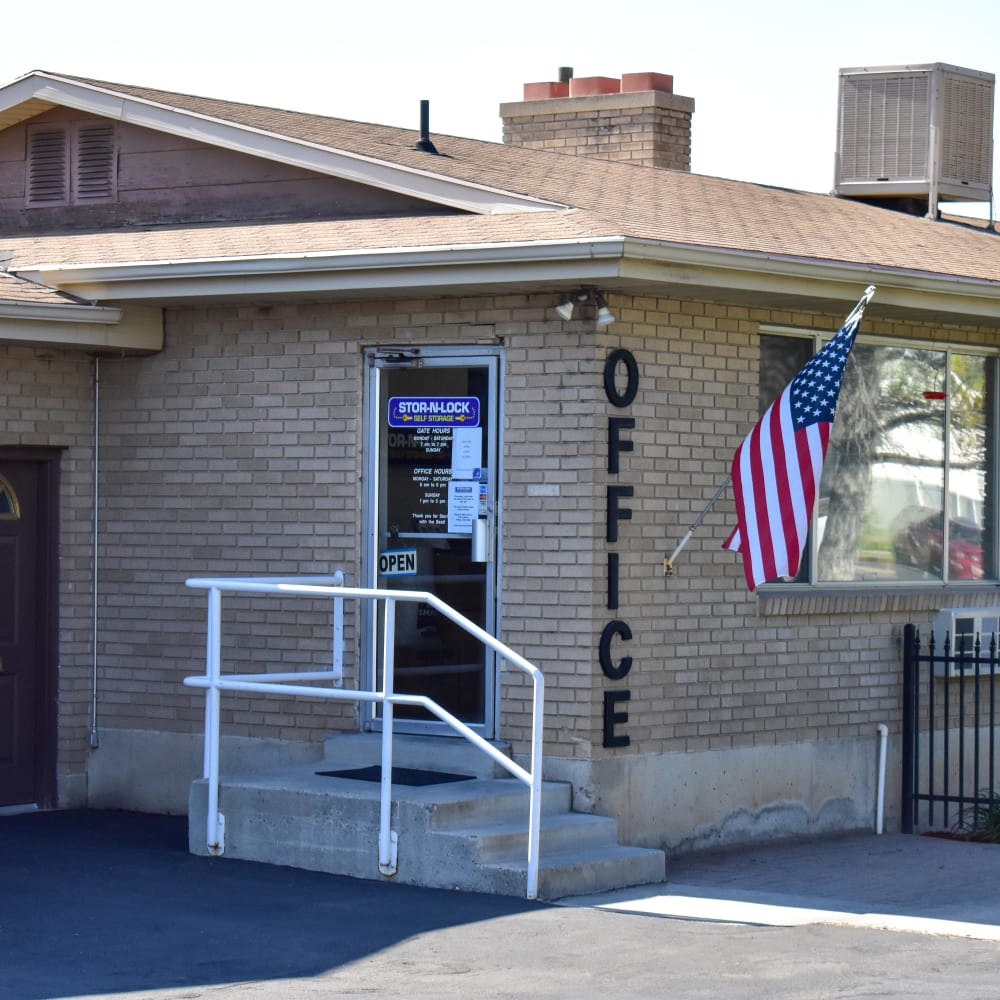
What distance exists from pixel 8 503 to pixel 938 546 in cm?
609

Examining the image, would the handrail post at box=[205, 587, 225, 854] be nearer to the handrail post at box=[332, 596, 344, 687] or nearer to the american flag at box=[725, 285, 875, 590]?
the handrail post at box=[332, 596, 344, 687]

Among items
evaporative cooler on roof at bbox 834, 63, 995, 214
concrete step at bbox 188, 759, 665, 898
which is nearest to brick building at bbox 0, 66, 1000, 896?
concrete step at bbox 188, 759, 665, 898

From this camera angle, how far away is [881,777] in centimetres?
1222

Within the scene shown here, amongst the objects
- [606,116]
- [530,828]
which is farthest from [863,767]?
[606,116]

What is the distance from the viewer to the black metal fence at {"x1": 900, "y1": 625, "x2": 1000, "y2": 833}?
39.7 ft

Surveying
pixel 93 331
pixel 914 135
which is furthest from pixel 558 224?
pixel 914 135

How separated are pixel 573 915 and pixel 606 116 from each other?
398 inches

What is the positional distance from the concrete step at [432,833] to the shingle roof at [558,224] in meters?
2.96

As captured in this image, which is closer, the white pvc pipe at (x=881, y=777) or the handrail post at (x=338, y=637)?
the handrail post at (x=338, y=637)

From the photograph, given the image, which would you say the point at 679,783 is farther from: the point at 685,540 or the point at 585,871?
the point at 585,871

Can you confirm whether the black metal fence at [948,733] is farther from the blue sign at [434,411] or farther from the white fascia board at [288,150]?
the white fascia board at [288,150]

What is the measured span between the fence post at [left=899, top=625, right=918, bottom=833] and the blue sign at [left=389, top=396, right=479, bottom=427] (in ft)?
10.9

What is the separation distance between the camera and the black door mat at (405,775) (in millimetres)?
10359

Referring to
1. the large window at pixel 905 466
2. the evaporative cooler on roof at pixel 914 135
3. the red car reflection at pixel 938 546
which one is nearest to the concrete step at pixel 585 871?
the large window at pixel 905 466
